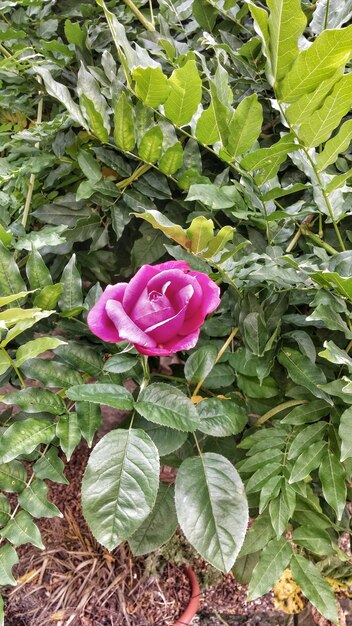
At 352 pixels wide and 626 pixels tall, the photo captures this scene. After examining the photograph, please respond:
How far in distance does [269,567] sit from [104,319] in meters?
0.45

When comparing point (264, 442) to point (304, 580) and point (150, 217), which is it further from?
point (150, 217)

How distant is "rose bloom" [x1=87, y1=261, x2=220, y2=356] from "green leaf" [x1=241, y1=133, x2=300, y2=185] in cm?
14

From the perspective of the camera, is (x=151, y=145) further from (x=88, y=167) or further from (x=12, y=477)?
(x=12, y=477)

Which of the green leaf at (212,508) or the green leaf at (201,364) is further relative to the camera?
the green leaf at (201,364)

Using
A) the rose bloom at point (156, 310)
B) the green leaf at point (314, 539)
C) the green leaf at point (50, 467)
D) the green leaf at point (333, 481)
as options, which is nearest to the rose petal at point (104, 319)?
the rose bloom at point (156, 310)

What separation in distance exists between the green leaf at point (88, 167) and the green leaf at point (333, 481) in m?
0.46

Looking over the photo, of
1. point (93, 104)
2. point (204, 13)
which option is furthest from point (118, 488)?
point (204, 13)

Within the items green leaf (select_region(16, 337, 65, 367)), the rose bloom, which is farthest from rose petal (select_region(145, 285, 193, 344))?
green leaf (select_region(16, 337, 65, 367))

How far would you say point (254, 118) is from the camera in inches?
20.5

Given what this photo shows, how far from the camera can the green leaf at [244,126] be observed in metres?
0.51

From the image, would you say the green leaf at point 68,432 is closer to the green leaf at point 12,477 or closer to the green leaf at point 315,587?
the green leaf at point 12,477

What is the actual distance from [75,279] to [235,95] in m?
0.36

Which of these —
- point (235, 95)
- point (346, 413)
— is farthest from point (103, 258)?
point (346, 413)

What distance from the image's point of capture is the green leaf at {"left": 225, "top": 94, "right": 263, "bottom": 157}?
0.51m
